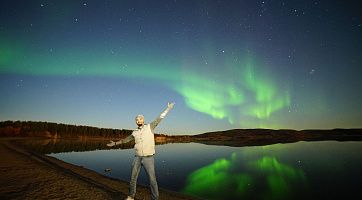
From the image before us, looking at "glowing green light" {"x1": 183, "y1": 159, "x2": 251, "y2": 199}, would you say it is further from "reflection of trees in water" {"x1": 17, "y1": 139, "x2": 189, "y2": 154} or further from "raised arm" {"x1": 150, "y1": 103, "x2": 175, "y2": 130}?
"reflection of trees in water" {"x1": 17, "y1": 139, "x2": 189, "y2": 154}

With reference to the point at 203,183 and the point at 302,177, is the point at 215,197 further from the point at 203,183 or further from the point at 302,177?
the point at 302,177

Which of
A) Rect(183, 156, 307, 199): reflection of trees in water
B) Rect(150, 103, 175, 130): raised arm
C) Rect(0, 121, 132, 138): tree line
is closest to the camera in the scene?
Rect(150, 103, 175, 130): raised arm

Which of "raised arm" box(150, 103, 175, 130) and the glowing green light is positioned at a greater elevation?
"raised arm" box(150, 103, 175, 130)

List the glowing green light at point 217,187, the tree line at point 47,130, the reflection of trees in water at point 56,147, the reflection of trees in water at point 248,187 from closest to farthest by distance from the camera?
the reflection of trees in water at point 248,187 → the glowing green light at point 217,187 → the reflection of trees in water at point 56,147 → the tree line at point 47,130

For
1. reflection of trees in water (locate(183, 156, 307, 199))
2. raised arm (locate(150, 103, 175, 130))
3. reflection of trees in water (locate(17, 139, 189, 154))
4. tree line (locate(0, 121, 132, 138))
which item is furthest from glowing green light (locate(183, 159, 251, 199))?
tree line (locate(0, 121, 132, 138))

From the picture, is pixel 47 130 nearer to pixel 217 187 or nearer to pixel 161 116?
pixel 217 187

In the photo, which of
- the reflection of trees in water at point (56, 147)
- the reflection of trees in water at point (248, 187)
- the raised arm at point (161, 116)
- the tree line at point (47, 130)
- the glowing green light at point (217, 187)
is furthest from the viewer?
the tree line at point (47, 130)

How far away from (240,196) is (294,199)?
3.51m

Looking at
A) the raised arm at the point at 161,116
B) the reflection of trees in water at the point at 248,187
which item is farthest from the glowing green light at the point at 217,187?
the raised arm at the point at 161,116

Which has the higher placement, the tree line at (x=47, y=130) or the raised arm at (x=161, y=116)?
the tree line at (x=47, y=130)

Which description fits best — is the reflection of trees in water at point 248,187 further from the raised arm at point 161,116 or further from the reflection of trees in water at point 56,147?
the reflection of trees in water at point 56,147

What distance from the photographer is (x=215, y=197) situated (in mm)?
19062

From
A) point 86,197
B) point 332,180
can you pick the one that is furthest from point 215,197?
point 332,180

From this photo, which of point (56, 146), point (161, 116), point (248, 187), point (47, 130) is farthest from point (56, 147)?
point (47, 130)
